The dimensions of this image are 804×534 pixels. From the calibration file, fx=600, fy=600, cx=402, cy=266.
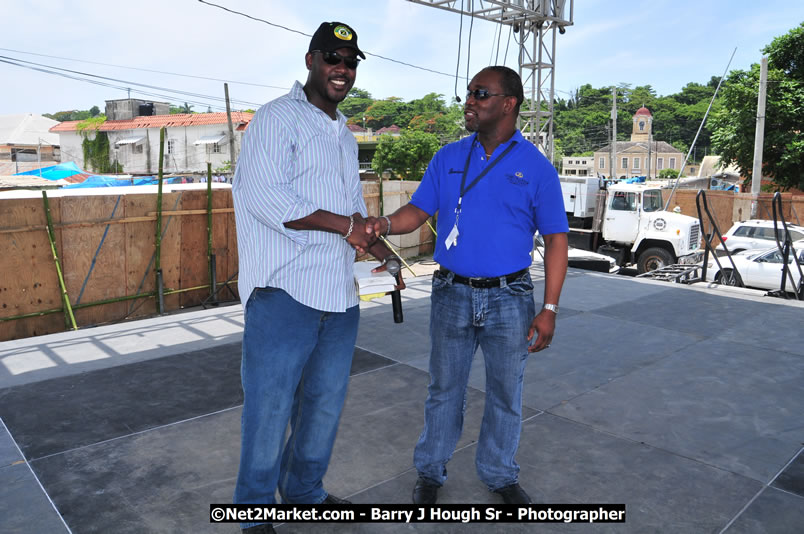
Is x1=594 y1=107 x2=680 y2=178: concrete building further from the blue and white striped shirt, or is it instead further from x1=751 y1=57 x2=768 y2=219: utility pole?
the blue and white striped shirt

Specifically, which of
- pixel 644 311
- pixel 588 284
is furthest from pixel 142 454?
pixel 588 284

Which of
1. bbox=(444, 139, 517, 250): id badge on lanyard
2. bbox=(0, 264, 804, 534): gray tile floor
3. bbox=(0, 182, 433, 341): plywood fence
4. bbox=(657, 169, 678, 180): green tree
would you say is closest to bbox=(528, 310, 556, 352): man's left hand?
bbox=(444, 139, 517, 250): id badge on lanyard

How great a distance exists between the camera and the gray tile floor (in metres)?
2.66

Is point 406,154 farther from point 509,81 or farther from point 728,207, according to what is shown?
point 509,81

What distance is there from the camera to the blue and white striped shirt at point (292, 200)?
6.77 feet

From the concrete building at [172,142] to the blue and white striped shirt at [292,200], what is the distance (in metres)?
52.0

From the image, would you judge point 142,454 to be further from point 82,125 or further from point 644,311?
point 82,125

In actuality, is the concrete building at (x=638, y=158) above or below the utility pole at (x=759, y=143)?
above

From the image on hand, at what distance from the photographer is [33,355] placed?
5.05 meters

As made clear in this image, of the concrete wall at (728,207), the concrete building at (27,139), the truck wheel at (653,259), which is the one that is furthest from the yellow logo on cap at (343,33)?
the concrete building at (27,139)

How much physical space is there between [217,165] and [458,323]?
5366cm

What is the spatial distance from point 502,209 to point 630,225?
547 inches

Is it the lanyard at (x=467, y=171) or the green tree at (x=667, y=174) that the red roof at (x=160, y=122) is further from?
the green tree at (x=667, y=174)

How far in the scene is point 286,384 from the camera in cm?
219
